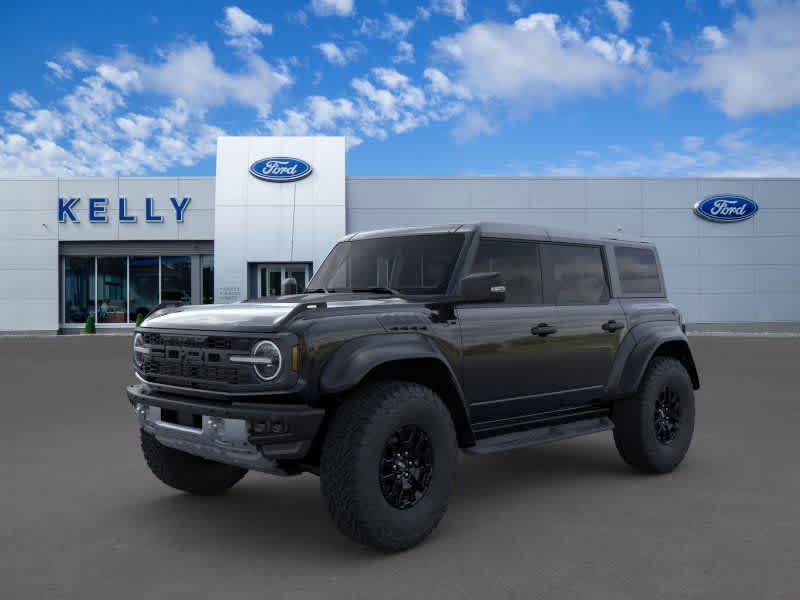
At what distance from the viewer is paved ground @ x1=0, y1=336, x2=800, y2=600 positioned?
11.8 ft

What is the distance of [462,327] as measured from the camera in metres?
4.61

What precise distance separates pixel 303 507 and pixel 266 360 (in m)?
1.65

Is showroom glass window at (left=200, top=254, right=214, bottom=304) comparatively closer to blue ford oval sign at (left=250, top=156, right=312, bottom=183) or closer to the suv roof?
blue ford oval sign at (left=250, top=156, right=312, bottom=183)

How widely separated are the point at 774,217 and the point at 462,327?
29.7 m

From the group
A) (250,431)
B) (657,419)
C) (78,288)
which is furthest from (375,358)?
(78,288)

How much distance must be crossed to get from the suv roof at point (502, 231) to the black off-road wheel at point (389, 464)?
1.36 m

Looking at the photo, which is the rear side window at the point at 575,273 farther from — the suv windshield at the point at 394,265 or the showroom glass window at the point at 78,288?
the showroom glass window at the point at 78,288

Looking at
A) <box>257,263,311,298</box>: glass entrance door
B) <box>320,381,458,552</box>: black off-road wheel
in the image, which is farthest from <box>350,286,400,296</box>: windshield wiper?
<box>257,263,311,298</box>: glass entrance door

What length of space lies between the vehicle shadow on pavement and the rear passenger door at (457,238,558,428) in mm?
761

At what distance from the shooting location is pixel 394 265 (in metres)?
5.20

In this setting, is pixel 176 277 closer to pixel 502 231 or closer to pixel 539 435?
pixel 502 231

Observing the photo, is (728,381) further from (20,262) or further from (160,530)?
(20,262)

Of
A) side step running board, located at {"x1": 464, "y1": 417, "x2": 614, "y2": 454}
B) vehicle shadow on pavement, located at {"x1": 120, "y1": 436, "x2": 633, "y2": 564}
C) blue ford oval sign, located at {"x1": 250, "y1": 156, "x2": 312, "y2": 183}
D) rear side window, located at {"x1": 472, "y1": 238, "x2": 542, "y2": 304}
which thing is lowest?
vehicle shadow on pavement, located at {"x1": 120, "y1": 436, "x2": 633, "y2": 564}

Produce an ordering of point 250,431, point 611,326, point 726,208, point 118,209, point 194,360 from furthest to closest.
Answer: point 118,209, point 726,208, point 611,326, point 194,360, point 250,431
